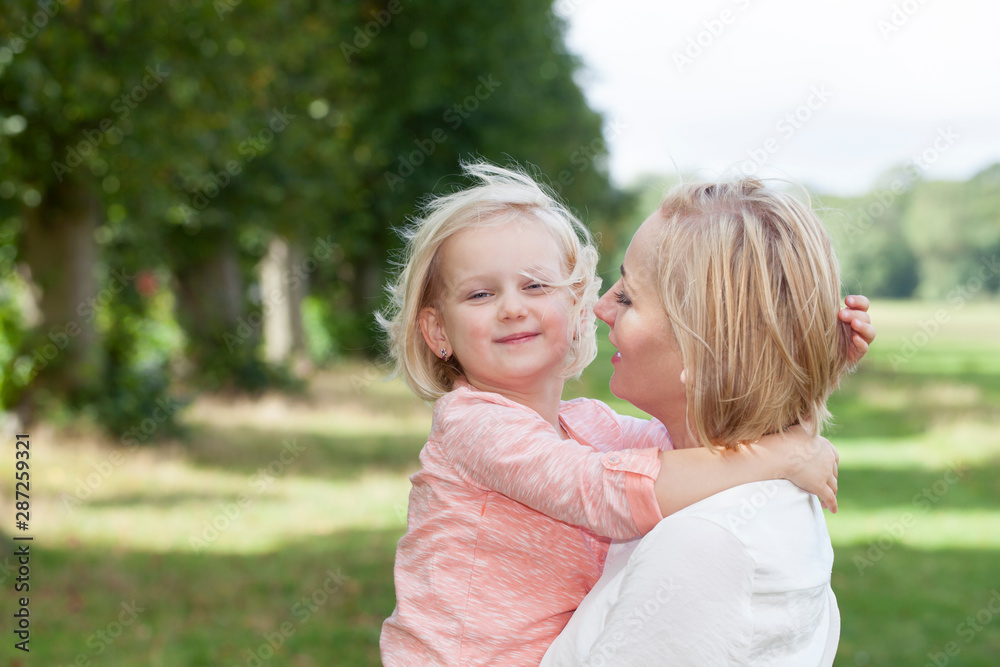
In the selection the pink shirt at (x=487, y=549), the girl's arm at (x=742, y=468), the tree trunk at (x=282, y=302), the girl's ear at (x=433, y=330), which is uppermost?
the girl's ear at (x=433, y=330)

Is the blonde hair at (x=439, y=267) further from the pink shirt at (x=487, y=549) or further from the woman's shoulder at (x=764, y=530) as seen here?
the woman's shoulder at (x=764, y=530)

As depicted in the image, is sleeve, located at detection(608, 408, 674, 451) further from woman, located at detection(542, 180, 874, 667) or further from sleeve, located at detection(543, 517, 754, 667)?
sleeve, located at detection(543, 517, 754, 667)

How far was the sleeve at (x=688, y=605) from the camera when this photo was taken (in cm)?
168

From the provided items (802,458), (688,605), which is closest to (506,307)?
(802,458)

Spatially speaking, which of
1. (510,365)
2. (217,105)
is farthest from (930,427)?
(510,365)

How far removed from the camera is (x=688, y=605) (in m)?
1.68

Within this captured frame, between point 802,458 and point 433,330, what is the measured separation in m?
1.12

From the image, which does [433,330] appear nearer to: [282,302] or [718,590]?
[718,590]

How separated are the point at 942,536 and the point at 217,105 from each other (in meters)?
10.0

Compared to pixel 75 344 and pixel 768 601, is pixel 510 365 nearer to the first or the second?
pixel 768 601

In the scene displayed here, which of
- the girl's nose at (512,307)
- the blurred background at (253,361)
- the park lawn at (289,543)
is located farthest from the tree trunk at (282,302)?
the girl's nose at (512,307)

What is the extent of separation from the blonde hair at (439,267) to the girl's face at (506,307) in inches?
1.6

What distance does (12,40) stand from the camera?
24.9ft

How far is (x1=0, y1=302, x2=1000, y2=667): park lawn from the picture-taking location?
Answer: 6.75 metres
